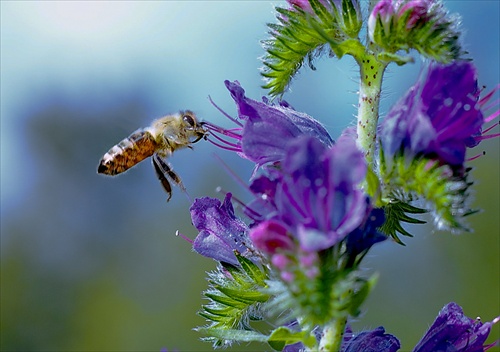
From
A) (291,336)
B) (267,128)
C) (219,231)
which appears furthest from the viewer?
(219,231)

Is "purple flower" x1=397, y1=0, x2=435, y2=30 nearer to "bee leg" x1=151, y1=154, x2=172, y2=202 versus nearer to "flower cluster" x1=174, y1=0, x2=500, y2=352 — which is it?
"flower cluster" x1=174, y1=0, x2=500, y2=352

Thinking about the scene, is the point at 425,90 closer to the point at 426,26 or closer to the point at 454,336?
the point at 426,26

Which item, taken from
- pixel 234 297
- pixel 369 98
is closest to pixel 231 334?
pixel 234 297

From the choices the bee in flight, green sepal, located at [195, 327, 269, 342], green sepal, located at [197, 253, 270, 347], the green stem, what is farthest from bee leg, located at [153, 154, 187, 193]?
the green stem

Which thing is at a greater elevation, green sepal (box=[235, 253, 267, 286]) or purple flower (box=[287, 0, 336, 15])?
purple flower (box=[287, 0, 336, 15])

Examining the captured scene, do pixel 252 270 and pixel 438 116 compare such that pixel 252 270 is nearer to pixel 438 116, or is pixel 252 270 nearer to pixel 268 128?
pixel 268 128

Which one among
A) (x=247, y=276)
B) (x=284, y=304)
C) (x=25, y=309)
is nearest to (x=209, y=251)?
(x=247, y=276)

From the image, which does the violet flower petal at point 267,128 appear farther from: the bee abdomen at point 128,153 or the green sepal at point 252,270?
the bee abdomen at point 128,153
